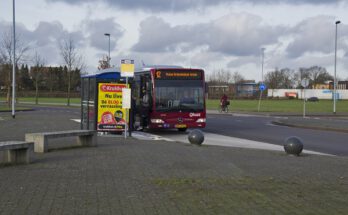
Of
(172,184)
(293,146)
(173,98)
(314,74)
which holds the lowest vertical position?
(172,184)

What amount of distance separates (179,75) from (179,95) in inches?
34.0

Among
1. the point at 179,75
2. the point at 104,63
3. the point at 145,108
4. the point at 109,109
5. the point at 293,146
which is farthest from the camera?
the point at 104,63

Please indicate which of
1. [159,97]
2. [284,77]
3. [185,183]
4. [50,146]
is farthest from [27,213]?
[284,77]

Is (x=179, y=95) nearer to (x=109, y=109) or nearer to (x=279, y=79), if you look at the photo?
(x=109, y=109)

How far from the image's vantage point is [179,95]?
70.2 feet

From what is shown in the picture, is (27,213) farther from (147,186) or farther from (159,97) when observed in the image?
(159,97)

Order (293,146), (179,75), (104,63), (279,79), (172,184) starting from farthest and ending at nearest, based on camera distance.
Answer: (279,79)
(104,63)
(179,75)
(293,146)
(172,184)

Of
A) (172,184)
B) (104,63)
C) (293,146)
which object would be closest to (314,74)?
(104,63)

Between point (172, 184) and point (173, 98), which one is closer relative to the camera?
point (172, 184)

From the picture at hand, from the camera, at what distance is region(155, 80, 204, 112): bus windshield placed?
21125 millimetres

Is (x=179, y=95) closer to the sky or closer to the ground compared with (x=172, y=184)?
closer to the sky

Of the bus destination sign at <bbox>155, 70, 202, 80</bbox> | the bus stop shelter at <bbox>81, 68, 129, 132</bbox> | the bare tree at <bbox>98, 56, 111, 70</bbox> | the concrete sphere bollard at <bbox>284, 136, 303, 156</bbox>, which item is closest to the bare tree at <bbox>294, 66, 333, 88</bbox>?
the bare tree at <bbox>98, 56, 111, 70</bbox>

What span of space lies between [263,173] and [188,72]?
12212 millimetres

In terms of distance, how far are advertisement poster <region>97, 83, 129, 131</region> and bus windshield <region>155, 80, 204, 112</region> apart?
246cm
